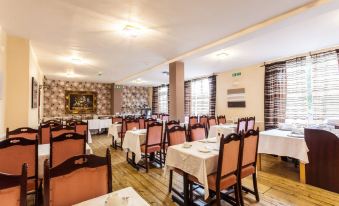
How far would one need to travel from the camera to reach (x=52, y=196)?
3.96 feet

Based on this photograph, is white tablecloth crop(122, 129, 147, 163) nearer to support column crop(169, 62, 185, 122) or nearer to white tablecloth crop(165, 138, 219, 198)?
white tablecloth crop(165, 138, 219, 198)

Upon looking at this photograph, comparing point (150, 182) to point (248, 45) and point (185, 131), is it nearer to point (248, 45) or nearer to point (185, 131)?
point (185, 131)

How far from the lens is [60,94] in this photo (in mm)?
9109

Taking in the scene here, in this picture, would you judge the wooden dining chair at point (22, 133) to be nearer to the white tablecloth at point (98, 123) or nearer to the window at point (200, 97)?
the white tablecloth at point (98, 123)

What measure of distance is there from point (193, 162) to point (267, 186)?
1607 mm

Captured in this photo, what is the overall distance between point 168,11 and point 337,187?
138 inches

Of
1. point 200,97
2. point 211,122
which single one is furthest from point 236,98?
point 200,97

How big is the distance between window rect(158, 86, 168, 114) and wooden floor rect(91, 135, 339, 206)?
646 cm

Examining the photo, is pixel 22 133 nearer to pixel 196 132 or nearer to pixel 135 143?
pixel 135 143

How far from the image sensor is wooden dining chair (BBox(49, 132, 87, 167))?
2352 millimetres

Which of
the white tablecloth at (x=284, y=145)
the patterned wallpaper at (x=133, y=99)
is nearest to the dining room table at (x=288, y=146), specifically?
the white tablecloth at (x=284, y=145)

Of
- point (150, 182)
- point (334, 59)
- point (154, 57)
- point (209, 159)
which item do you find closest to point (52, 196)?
point (209, 159)

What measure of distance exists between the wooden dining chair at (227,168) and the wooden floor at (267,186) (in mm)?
570

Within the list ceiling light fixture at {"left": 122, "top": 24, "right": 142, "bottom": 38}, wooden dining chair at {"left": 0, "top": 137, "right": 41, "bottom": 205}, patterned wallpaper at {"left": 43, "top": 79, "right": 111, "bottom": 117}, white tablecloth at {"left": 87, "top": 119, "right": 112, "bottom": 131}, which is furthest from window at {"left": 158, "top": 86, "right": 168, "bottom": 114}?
wooden dining chair at {"left": 0, "top": 137, "right": 41, "bottom": 205}
